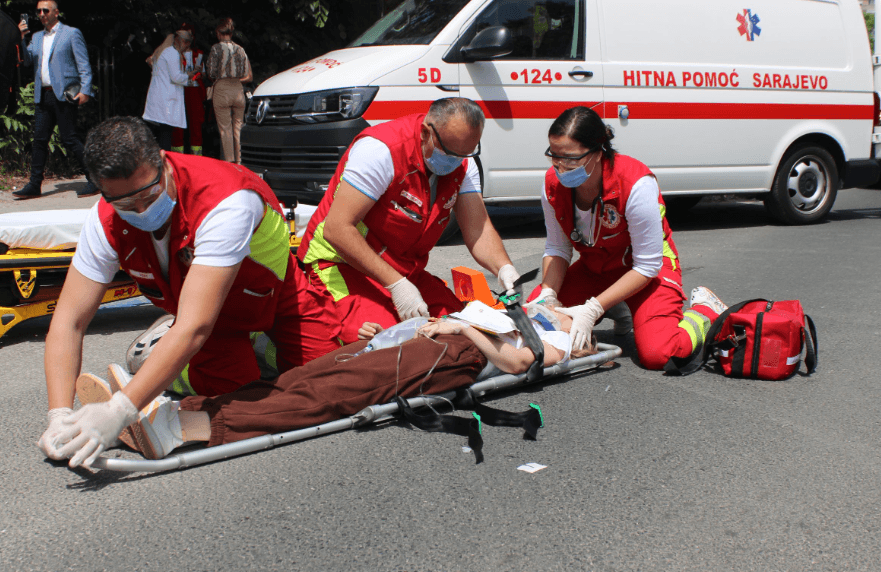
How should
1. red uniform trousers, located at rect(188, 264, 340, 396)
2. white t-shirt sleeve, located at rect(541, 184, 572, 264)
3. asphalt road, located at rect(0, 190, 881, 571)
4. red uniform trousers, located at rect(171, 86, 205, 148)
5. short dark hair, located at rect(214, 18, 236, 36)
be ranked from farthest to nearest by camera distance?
1. red uniform trousers, located at rect(171, 86, 205, 148)
2. short dark hair, located at rect(214, 18, 236, 36)
3. white t-shirt sleeve, located at rect(541, 184, 572, 264)
4. red uniform trousers, located at rect(188, 264, 340, 396)
5. asphalt road, located at rect(0, 190, 881, 571)

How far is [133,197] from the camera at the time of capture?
8.60 feet

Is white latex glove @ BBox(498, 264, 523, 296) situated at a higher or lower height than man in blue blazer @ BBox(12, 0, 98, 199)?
lower

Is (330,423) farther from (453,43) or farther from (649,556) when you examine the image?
(453,43)

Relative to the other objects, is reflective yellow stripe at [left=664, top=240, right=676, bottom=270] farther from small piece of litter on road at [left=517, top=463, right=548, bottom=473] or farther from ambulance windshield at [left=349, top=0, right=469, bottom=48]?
ambulance windshield at [left=349, top=0, right=469, bottom=48]

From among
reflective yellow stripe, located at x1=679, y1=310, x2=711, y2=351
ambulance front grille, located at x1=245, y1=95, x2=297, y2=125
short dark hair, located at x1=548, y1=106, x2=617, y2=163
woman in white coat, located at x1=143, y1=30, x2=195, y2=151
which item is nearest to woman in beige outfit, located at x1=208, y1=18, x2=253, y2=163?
woman in white coat, located at x1=143, y1=30, x2=195, y2=151

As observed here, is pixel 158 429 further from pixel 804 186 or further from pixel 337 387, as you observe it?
pixel 804 186

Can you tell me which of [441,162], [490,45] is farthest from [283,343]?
[490,45]

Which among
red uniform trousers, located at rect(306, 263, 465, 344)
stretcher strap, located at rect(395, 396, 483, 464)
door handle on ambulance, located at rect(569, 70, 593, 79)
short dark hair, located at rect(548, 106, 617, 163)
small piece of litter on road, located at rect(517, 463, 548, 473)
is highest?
short dark hair, located at rect(548, 106, 617, 163)

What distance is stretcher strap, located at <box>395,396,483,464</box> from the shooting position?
287 cm

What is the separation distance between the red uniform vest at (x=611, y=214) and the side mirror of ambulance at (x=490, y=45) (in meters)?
2.45

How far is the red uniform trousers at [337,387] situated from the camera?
2.89 m

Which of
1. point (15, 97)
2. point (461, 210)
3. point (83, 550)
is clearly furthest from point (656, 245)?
point (15, 97)

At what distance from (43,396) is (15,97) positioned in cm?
715

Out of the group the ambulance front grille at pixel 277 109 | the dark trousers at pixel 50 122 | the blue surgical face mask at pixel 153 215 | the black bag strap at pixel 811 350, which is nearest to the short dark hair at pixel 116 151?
the blue surgical face mask at pixel 153 215
